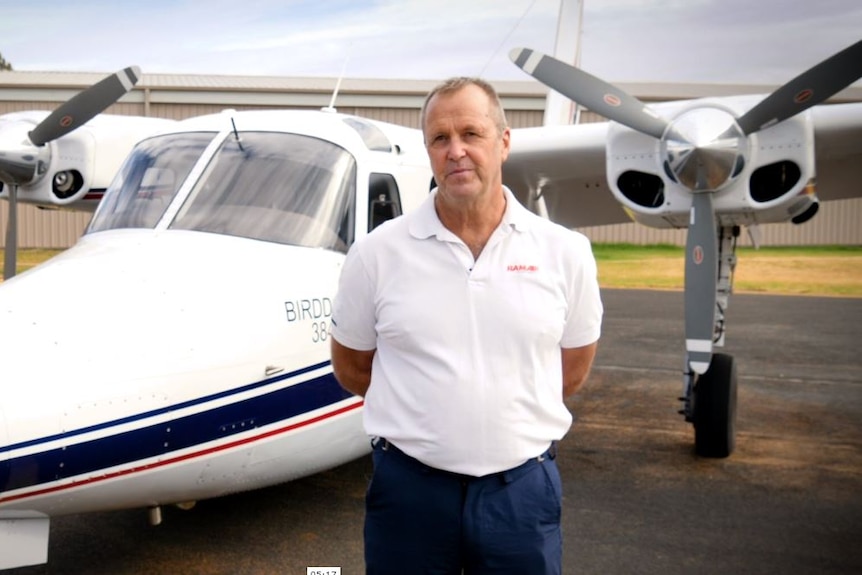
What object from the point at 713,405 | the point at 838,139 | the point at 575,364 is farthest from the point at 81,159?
the point at 575,364

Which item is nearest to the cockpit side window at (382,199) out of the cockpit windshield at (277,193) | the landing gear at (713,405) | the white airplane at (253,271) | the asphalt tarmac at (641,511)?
the white airplane at (253,271)

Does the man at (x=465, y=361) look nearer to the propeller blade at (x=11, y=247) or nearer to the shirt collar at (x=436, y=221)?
the shirt collar at (x=436, y=221)

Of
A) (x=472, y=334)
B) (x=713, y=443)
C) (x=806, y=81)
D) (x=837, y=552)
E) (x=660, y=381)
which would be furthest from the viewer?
(x=660, y=381)

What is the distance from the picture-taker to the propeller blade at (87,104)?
26.7ft

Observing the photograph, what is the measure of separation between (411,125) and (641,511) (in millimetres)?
24912

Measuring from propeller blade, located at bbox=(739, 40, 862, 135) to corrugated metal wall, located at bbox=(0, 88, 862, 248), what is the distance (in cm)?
2304

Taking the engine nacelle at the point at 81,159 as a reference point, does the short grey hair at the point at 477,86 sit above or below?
above

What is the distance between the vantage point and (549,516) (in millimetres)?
2547

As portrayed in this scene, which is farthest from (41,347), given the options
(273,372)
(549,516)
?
(549,516)

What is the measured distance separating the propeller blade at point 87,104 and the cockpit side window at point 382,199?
10.7 feet

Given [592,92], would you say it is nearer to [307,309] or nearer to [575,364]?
[307,309]

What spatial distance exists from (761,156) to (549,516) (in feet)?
17.6

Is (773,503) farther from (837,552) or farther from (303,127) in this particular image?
(303,127)

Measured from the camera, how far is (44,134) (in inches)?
366
